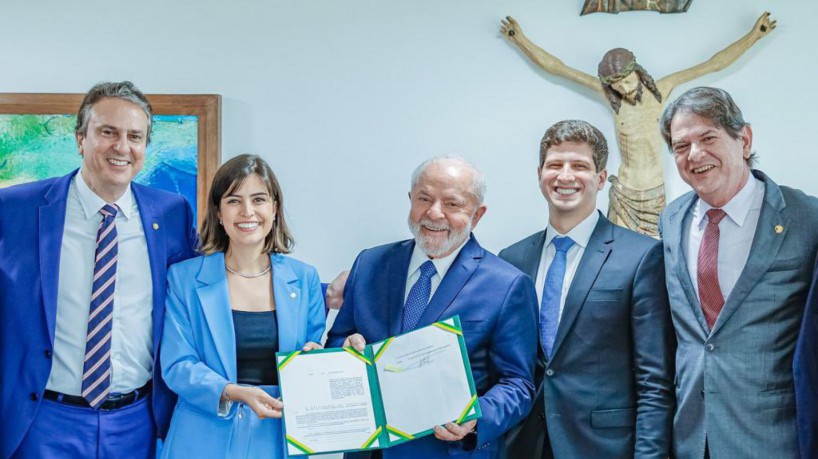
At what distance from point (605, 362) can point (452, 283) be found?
1.56 ft

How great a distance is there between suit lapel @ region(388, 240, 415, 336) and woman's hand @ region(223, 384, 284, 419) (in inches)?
13.7

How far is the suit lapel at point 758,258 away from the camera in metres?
1.75

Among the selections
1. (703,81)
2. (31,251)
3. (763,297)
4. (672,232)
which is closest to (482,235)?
(703,81)

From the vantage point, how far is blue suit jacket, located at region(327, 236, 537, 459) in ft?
5.88

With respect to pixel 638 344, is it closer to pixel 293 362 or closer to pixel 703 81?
pixel 293 362

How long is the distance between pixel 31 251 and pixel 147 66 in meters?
1.77

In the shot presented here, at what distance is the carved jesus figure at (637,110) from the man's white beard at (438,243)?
1667mm

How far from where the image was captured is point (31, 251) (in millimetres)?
1948

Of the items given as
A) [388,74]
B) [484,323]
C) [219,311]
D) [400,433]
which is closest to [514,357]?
[484,323]

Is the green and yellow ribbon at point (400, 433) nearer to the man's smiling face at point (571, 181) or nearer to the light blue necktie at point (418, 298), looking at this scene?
the light blue necktie at point (418, 298)

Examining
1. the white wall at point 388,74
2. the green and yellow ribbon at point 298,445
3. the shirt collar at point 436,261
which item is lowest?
the green and yellow ribbon at point 298,445

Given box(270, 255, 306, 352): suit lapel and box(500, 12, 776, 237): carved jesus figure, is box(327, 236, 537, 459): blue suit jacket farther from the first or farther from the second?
box(500, 12, 776, 237): carved jesus figure

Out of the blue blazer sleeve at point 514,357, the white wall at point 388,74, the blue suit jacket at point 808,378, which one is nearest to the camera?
the blue suit jacket at point 808,378

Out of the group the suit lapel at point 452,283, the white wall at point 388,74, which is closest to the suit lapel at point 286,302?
the suit lapel at point 452,283
